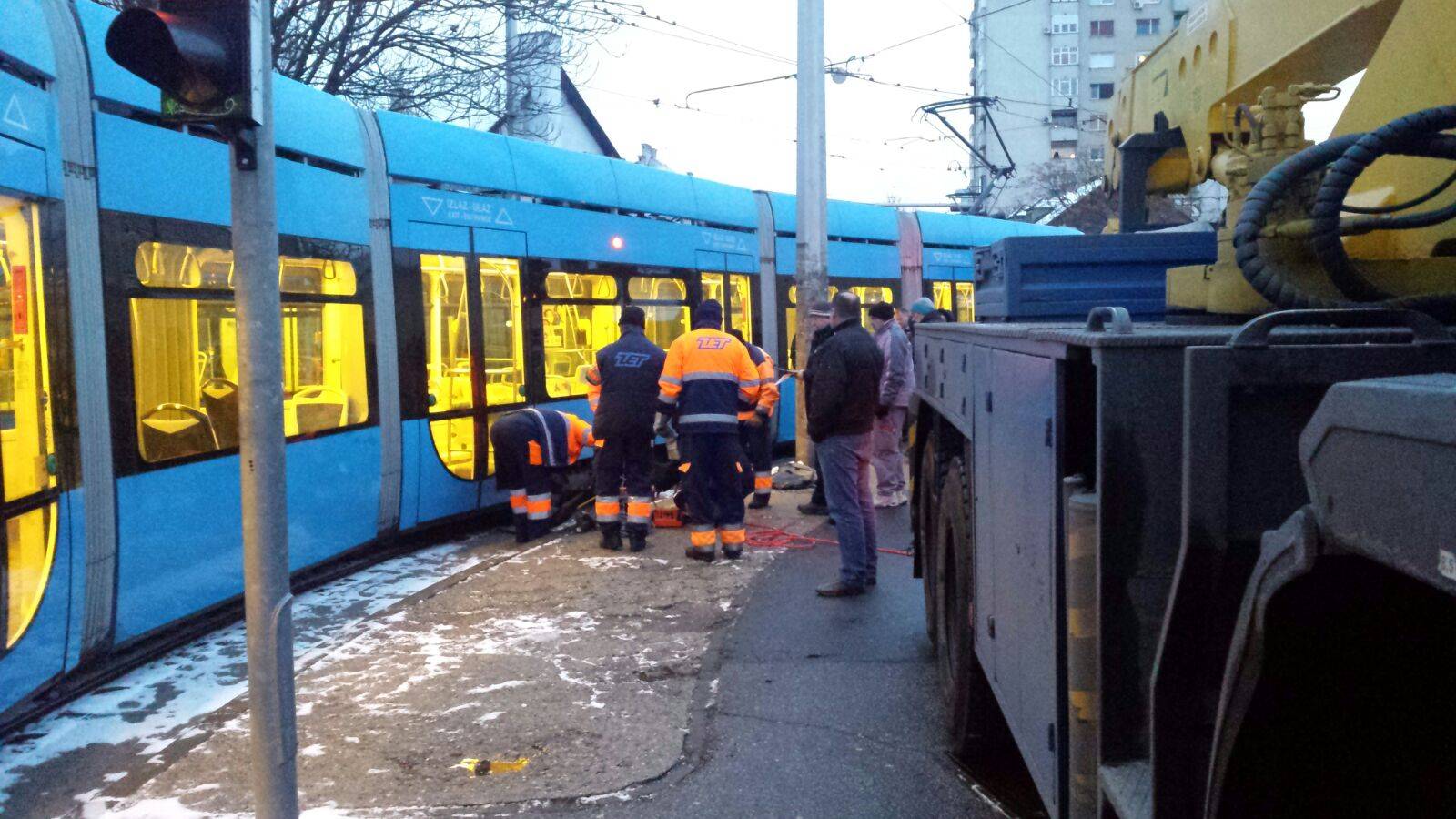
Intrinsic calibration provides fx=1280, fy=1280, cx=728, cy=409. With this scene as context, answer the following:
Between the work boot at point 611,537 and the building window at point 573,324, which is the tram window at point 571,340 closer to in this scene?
the building window at point 573,324

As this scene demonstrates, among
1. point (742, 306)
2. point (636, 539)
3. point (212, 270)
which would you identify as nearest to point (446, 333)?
point (636, 539)

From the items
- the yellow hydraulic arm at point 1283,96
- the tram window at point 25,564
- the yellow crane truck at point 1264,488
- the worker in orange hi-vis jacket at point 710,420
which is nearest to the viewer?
the yellow crane truck at point 1264,488

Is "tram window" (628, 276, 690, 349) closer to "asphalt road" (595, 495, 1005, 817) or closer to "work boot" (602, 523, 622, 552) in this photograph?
"work boot" (602, 523, 622, 552)

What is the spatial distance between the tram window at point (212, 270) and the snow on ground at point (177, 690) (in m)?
1.88

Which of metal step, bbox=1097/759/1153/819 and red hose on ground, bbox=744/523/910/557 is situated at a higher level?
metal step, bbox=1097/759/1153/819

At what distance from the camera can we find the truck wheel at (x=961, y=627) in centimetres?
459

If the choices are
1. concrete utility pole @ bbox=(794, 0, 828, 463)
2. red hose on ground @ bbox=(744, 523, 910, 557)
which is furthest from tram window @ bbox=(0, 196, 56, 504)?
concrete utility pole @ bbox=(794, 0, 828, 463)

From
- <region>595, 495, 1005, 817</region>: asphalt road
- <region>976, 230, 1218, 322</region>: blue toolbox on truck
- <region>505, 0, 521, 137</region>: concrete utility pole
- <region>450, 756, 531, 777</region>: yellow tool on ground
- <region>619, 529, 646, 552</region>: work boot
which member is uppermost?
<region>505, 0, 521, 137</region>: concrete utility pole

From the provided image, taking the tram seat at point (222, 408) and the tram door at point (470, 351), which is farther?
the tram door at point (470, 351)

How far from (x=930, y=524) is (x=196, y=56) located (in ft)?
12.4

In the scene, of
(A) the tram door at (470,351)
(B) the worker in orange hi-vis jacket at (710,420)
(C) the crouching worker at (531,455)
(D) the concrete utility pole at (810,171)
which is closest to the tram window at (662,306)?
(D) the concrete utility pole at (810,171)

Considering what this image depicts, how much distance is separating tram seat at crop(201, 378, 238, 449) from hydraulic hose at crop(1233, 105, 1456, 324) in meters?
5.34

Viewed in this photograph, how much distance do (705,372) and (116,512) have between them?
13.0 feet

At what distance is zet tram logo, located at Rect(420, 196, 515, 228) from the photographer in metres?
9.43
